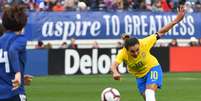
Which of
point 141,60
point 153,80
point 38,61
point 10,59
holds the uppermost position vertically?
point 10,59

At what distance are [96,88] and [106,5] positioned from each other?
12802mm

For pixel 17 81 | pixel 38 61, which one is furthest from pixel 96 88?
pixel 17 81

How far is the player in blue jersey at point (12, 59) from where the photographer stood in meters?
7.95

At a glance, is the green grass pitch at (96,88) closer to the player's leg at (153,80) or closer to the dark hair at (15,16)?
the player's leg at (153,80)

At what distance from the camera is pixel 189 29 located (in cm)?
3450

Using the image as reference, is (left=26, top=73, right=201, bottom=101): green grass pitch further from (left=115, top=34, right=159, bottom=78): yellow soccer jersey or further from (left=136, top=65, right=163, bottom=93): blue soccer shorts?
(left=115, top=34, right=159, bottom=78): yellow soccer jersey

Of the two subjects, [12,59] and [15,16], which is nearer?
[15,16]

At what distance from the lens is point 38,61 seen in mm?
27938

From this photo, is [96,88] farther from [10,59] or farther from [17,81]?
[17,81]

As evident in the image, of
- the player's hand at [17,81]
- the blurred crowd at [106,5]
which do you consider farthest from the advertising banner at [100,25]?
the player's hand at [17,81]

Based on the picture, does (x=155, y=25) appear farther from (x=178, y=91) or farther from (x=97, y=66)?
(x=178, y=91)

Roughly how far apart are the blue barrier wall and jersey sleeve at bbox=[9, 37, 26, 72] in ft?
64.7

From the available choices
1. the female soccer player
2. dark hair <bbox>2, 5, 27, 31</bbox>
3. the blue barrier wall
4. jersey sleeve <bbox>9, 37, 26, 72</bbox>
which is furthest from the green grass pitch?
dark hair <bbox>2, 5, 27, 31</bbox>

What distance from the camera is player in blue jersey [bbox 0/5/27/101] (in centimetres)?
795
